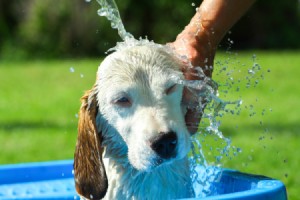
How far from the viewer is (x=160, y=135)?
11.8ft

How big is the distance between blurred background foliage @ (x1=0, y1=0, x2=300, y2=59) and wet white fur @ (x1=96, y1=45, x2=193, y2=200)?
650 inches

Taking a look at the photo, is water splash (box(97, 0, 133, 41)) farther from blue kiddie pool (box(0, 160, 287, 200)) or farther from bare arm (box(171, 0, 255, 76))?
blue kiddie pool (box(0, 160, 287, 200))

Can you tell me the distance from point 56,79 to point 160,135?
13.3m

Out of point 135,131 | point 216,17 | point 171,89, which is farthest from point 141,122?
point 216,17

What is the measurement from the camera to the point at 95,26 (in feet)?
71.7

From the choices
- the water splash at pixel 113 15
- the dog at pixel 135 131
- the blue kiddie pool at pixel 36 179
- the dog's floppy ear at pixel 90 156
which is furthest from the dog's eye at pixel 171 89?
the blue kiddie pool at pixel 36 179

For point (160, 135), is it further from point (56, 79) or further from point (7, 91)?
point (56, 79)

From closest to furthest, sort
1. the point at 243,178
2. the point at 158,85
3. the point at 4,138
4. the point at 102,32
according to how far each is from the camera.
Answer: the point at 158,85 → the point at 243,178 → the point at 4,138 → the point at 102,32

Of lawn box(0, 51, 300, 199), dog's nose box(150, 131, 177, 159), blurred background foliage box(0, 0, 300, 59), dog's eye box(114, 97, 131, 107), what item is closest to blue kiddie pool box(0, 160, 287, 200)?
lawn box(0, 51, 300, 199)

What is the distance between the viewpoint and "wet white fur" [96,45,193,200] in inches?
146

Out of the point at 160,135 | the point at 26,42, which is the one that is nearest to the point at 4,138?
the point at 160,135

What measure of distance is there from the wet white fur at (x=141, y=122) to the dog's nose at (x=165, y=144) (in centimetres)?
3

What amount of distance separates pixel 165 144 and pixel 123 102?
38cm

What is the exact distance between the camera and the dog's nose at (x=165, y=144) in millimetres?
3586
